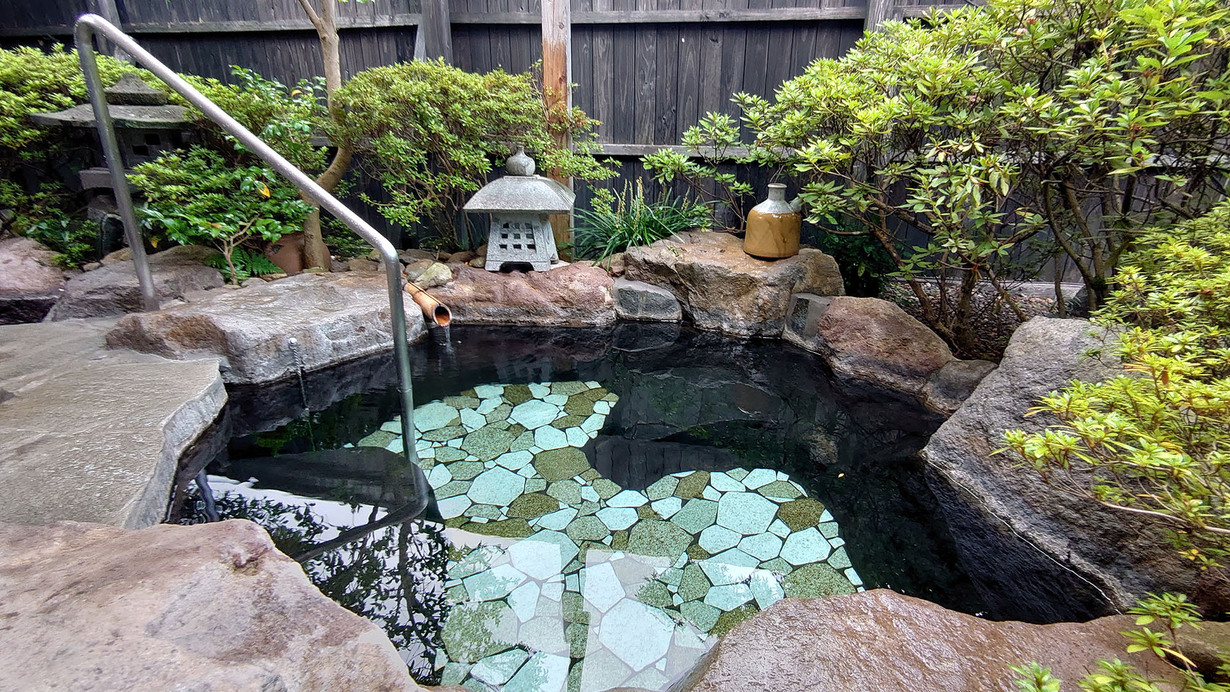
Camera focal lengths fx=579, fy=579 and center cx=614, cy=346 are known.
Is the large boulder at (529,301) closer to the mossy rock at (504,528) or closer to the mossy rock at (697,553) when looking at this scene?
the mossy rock at (504,528)

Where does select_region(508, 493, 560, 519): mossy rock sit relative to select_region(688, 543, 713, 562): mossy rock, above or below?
above

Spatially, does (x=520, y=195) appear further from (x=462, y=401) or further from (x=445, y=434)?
(x=445, y=434)

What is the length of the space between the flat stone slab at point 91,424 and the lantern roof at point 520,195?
76.8 inches

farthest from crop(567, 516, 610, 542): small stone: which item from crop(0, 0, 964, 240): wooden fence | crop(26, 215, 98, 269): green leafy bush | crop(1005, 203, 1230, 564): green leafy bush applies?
crop(26, 215, 98, 269): green leafy bush

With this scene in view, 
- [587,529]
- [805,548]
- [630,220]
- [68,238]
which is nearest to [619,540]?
[587,529]

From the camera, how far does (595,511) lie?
232 cm

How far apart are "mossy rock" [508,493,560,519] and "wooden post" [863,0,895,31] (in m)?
3.86

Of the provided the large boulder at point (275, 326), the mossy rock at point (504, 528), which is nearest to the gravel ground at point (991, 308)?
the mossy rock at point (504, 528)

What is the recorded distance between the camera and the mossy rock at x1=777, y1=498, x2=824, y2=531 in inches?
A: 89.0

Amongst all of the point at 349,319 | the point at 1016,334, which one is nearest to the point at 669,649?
the point at 1016,334

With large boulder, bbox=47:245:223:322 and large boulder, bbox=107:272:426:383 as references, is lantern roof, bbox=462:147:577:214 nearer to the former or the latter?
large boulder, bbox=107:272:426:383

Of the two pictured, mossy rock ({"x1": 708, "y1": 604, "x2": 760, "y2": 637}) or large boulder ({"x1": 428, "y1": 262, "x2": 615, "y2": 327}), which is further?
large boulder ({"x1": 428, "y1": 262, "x2": 615, "y2": 327})

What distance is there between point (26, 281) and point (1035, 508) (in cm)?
593

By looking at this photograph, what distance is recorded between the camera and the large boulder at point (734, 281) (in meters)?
3.93
